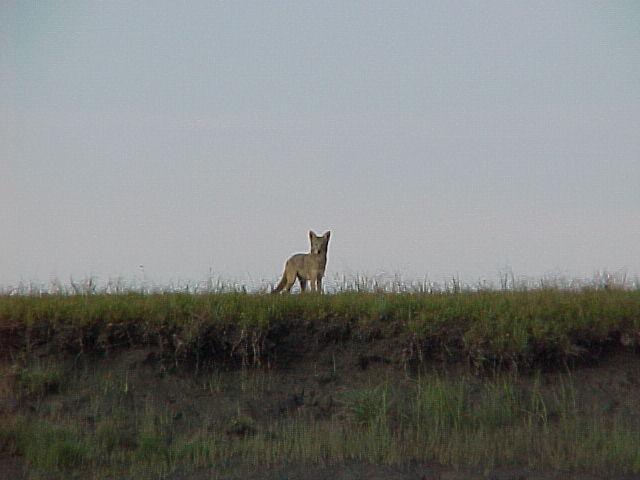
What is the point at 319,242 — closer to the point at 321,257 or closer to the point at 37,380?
the point at 321,257

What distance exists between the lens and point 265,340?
12367 mm

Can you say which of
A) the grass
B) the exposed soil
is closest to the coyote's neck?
the exposed soil

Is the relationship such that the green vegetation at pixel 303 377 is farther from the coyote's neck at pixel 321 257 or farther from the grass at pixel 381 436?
the coyote's neck at pixel 321 257

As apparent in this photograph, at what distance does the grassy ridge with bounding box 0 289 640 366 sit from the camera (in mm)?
12031

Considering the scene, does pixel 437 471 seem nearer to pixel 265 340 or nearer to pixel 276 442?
pixel 276 442

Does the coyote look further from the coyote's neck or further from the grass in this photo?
the grass

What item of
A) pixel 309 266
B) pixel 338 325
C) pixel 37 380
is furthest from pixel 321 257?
pixel 37 380

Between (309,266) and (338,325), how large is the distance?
14.2 ft

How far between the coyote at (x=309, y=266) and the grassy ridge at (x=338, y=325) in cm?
387

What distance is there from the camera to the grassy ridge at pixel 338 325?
12031 millimetres

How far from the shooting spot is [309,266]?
1677cm

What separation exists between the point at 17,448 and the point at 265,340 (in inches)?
126

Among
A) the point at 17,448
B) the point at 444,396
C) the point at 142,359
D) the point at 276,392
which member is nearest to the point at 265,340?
the point at 276,392

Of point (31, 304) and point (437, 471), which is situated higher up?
point (31, 304)
